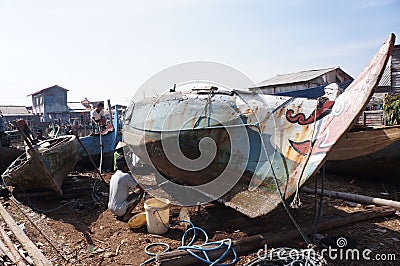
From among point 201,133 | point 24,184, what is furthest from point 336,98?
point 24,184

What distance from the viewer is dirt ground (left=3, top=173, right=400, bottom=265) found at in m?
3.89

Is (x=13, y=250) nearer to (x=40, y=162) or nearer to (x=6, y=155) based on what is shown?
(x=40, y=162)

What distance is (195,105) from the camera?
5.16 meters

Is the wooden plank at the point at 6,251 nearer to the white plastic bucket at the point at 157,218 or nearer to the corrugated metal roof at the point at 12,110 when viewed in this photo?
the white plastic bucket at the point at 157,218

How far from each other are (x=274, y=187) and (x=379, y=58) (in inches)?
74.3

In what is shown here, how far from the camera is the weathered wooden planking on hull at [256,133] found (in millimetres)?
3492

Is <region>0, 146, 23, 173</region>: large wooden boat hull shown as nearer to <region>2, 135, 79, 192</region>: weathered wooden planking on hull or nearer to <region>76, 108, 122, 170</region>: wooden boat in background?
<region>76, 108, 122, 170</region>: wooden boat in background

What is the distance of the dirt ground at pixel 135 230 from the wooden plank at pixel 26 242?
11cm

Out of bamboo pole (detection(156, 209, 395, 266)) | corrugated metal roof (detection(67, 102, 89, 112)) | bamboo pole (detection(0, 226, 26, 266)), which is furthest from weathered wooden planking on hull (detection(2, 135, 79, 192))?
corrugated metal roof (detection(67, 102, 89, 112))

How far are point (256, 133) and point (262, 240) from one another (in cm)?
143

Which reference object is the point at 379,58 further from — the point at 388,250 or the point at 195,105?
the point at 195,105

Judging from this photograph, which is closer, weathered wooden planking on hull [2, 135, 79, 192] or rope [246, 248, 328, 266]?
rope [246, 248, 328, 266]

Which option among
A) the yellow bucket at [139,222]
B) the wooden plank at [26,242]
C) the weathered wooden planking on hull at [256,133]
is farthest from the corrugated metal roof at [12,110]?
the yellow bucket at [139,222]

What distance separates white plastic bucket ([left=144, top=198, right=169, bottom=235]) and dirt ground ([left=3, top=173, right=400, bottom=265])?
10cm
